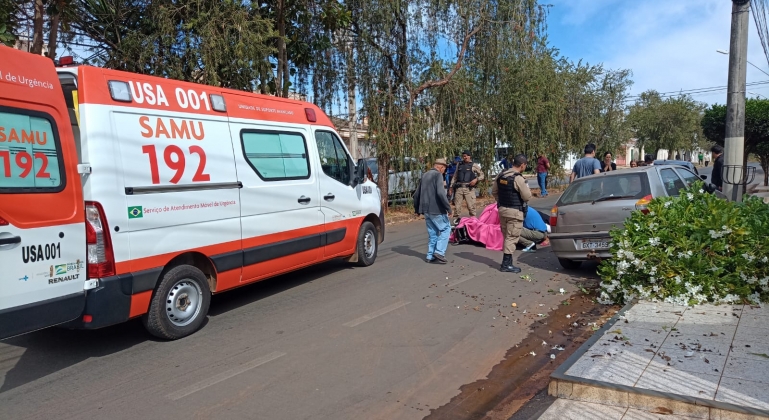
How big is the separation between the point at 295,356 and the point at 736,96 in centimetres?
856

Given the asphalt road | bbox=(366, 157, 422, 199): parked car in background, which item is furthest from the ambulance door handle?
bbox=(366, 157, 422, 199): parked car in background

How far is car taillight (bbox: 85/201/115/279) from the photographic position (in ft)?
15.8

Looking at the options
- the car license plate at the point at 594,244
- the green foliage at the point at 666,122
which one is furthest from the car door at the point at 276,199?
the green foliage at the point at 666,122

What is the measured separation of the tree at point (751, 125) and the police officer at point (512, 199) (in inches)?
610

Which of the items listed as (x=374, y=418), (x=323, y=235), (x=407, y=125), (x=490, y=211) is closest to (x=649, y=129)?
(x=407, y=125)

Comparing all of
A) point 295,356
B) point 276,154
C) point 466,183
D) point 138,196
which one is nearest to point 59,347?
point 138,196

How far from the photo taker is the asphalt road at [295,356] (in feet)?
13.7

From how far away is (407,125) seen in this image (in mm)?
15820

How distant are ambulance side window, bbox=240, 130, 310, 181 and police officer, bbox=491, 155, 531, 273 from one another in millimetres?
2874

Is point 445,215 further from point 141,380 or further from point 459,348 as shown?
point 141,380

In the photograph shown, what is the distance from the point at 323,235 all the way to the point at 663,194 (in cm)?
477

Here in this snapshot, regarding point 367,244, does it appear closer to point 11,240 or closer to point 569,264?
point 569,264

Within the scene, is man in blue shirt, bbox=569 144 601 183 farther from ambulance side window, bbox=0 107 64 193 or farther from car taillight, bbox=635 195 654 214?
ambulance side window, bbox=0 107 64 193

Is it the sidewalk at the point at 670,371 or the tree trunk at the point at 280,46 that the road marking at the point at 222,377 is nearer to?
the sidewalk at the point at 670,371
